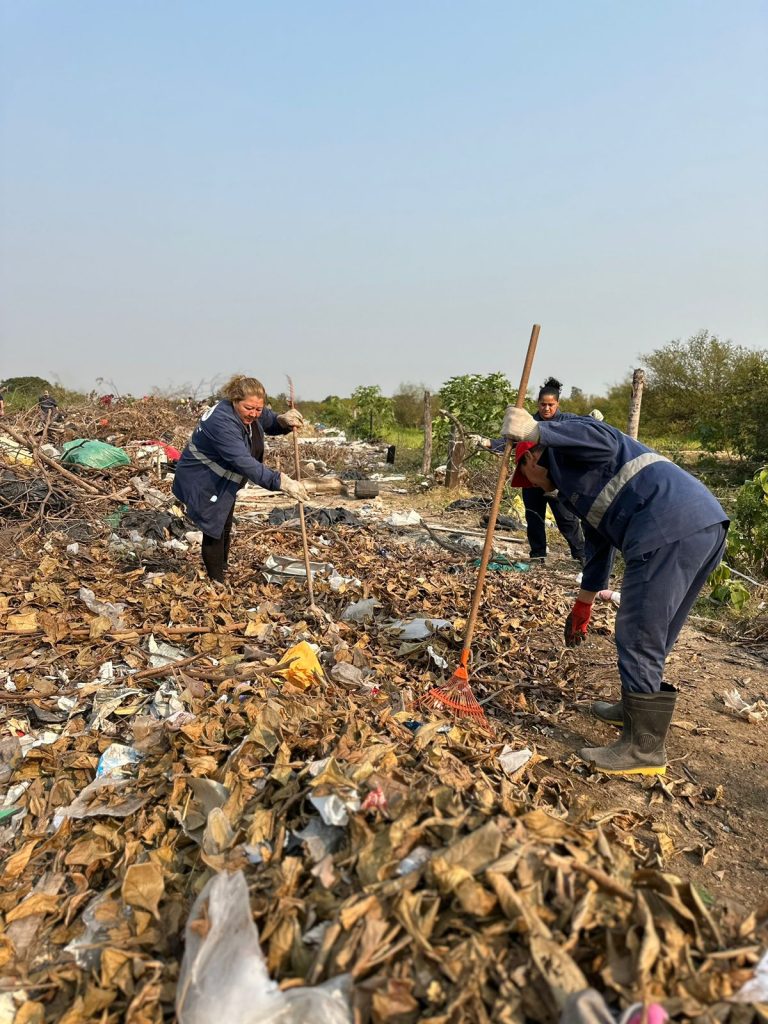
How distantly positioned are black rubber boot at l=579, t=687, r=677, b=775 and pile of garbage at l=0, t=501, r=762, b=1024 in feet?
1.04

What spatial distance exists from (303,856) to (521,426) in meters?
1.99

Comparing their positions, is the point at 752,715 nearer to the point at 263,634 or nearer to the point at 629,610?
the point at 629,610

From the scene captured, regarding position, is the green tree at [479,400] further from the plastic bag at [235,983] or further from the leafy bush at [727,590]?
the plastic bag at [235,983]

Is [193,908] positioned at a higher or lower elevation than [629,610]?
lower

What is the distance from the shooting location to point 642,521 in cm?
286

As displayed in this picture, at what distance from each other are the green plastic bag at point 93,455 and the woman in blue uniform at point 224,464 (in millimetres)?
3873

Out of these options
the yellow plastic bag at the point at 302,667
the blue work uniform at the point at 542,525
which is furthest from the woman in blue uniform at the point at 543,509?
the yellow plastic bag at the point at 302,667

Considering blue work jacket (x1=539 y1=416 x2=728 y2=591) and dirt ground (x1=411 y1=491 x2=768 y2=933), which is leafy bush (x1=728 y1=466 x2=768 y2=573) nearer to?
dirt ground (x1=411 y1=491 x2=768 y2=933)

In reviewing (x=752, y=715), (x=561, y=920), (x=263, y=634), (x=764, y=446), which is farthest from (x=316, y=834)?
(x=764, y=446)

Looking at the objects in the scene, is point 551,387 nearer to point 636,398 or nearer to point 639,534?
point 636,398

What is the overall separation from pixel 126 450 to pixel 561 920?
8927mm

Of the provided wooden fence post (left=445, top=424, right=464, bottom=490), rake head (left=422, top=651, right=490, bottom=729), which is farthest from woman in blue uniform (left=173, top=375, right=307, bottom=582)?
wooden fence post (left=445, top=424, right=464, bottom=490)

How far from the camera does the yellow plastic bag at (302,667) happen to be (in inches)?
129

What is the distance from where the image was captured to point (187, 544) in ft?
20.8
